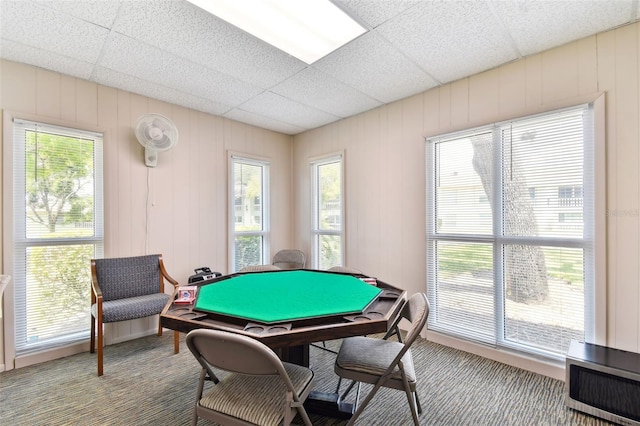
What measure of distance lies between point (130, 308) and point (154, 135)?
174 centimetres

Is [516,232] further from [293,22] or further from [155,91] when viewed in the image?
[155,91]

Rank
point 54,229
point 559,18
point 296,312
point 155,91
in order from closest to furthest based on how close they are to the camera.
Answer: point 296,312 < point 559,18 < point 54,229 < point 155,91

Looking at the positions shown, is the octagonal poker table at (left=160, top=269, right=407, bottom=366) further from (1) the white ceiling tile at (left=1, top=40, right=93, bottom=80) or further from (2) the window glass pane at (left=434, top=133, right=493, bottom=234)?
(1) the white ceiling tile at (left=1, top=40, right=93, bottom=80)

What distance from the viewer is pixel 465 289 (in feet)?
9.55

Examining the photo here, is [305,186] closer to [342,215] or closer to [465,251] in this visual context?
[342,215]

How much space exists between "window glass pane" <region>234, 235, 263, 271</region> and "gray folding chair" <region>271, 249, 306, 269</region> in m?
0.28

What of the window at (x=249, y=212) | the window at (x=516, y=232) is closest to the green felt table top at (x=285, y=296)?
the window at (x=516, y=232)

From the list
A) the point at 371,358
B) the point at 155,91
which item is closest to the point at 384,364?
the point at 371,358

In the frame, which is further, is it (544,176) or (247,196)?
(247,196)

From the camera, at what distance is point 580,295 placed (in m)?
2.29

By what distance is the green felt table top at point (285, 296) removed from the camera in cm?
159

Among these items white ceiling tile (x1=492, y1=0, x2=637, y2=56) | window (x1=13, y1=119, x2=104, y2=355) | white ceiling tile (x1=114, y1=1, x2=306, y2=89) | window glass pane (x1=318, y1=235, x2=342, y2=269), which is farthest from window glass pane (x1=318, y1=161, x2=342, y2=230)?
window (x1=13, y1=119, x2=104, y2=355)

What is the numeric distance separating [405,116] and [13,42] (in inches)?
141

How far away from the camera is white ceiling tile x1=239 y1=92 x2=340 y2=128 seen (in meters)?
3.39
